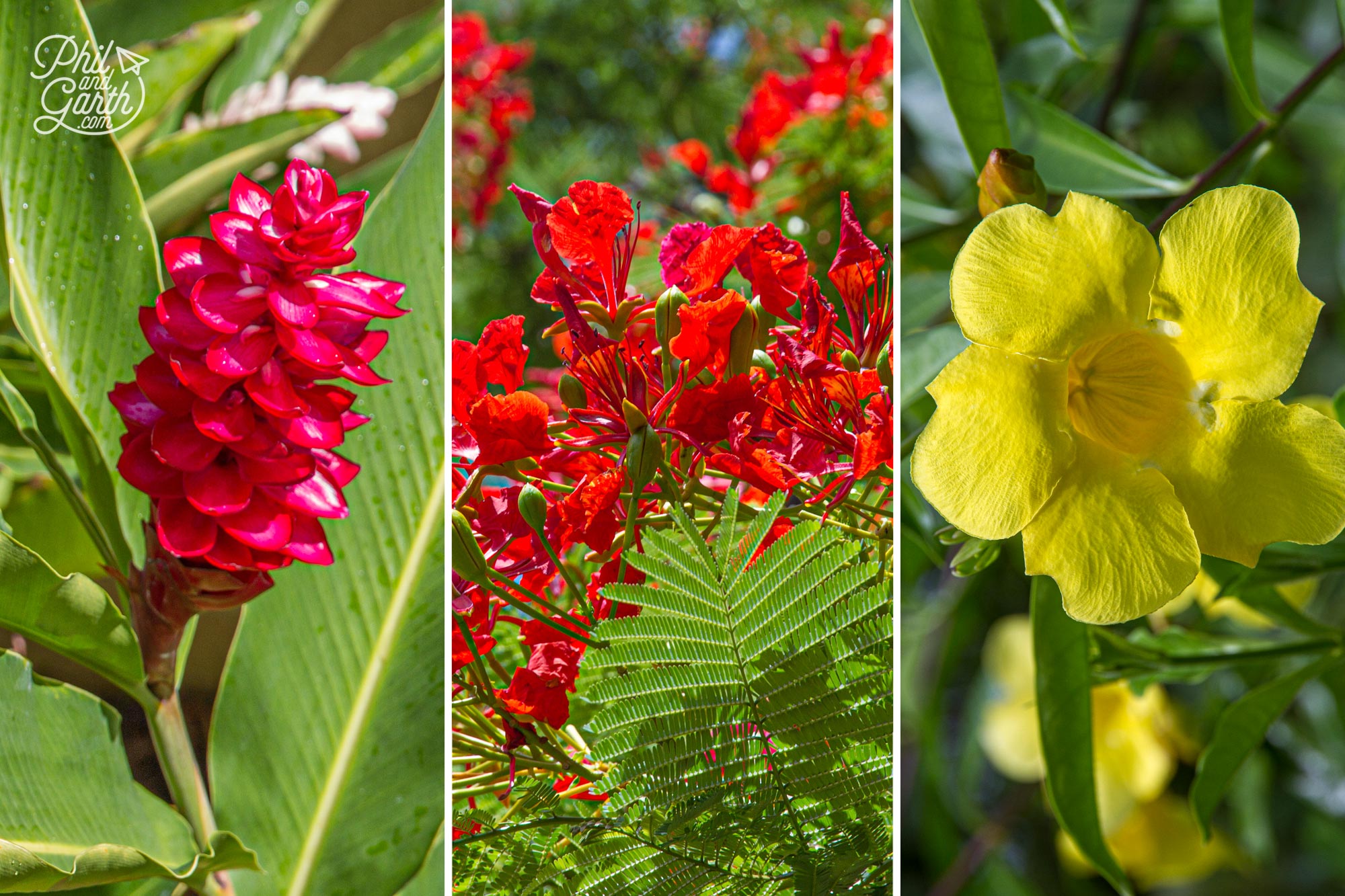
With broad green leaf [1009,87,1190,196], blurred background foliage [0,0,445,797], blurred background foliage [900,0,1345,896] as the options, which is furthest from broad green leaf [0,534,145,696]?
broad green leaf [1009,87,1190,196]

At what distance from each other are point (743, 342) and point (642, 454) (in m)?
0.05

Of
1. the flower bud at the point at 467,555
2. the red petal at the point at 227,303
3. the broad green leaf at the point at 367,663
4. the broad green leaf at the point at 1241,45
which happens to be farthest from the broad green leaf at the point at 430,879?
the broad green leaf at the point at 1241,45

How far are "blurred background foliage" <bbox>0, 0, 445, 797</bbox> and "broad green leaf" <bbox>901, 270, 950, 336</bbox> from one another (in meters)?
0.23

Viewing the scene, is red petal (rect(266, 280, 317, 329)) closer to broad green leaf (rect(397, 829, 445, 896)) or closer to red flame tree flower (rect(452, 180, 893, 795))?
red flame tree flower (rect(452, 180, 893, 795))

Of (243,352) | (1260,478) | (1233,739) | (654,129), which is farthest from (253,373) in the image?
(1233,739)

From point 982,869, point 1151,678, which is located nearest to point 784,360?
point 1151,678

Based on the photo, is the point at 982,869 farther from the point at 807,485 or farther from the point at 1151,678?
the point at 807,485

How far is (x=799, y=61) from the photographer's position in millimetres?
585

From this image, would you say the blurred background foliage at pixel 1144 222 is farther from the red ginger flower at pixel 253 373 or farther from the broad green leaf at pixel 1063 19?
the red ginger flower at pixel 253 373

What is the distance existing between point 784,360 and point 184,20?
0.31m

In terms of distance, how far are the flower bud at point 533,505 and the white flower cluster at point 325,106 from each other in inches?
7.3

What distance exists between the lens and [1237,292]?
0.30m

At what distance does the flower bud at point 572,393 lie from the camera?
0.35 meters

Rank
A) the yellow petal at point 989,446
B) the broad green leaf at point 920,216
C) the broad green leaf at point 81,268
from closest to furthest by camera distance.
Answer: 1. the yellow petal at point 989,446
2. the broad green leaf at point 81,268
3. the broad green leaf at point 920,216
